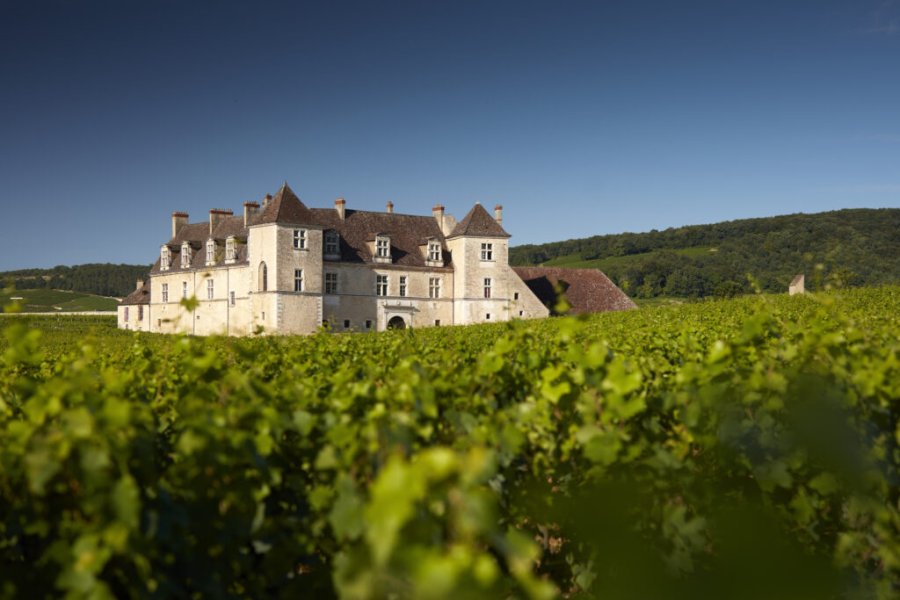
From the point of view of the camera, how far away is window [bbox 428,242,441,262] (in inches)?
1912

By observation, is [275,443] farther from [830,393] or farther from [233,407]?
[830,393]

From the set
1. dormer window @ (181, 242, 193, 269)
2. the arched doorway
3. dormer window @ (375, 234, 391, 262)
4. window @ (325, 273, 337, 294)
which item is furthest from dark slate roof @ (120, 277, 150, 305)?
the arched doorway

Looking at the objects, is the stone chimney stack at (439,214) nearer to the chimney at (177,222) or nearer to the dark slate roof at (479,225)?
the dark slate roof at (479,225)

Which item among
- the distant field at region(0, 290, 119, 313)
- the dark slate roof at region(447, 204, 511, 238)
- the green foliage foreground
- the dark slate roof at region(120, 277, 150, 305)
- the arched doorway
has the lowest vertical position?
the green foliage foreground

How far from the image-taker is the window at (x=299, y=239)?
4309cm

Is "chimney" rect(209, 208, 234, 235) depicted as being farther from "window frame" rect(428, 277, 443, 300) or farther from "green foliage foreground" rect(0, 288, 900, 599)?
"green foliage foreground" rect(0, 288, 900, 599)

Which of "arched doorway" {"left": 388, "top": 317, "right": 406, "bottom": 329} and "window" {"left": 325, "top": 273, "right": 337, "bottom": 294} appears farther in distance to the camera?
"arched doorway" {"left": 388, "top": 317, "right": 406, "bottom": 329}

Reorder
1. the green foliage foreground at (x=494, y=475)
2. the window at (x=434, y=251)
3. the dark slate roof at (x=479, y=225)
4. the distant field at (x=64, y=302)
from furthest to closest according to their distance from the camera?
the distant field at (x=64, y=302), the window at (x=434, y=251), the dark slate roof at (x=479, y=225), the green foliage foreground at (x=494, y=475)

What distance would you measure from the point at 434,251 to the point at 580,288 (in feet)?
35.4

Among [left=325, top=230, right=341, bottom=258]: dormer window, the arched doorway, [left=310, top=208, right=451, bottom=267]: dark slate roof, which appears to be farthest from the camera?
the arched doorway

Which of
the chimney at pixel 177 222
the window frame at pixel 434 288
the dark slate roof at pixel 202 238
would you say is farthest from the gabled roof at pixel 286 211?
the chimney at pixel 177 222

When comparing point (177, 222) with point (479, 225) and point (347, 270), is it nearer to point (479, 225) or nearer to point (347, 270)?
point (347, 270)

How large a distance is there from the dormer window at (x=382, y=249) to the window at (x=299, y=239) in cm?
533

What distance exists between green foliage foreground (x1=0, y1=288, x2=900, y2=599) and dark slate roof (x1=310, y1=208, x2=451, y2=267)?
41904 millimetres
